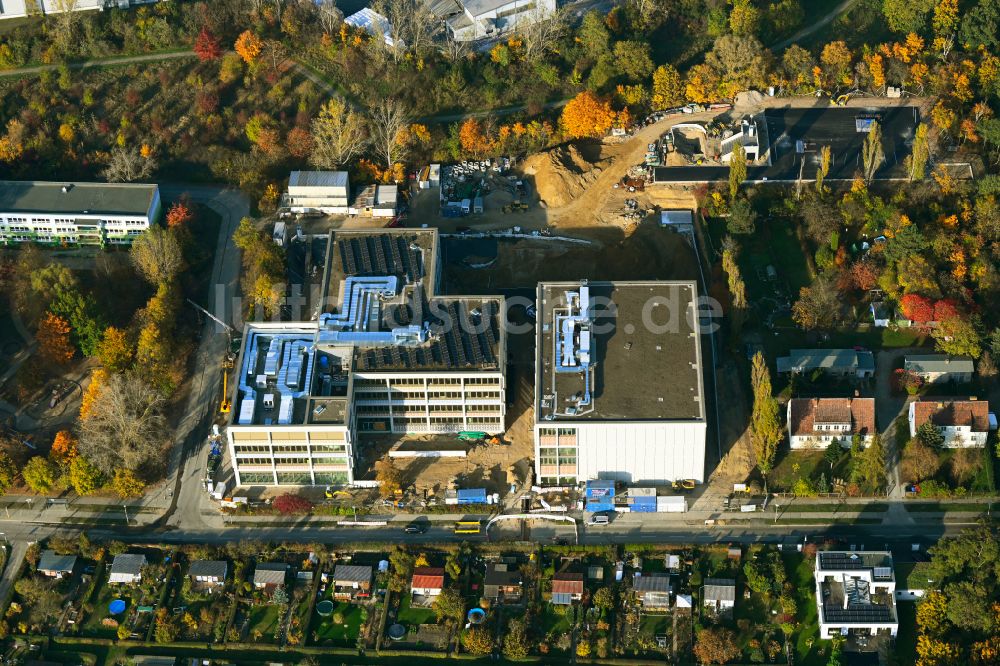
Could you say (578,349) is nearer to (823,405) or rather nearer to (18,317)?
(823,405)

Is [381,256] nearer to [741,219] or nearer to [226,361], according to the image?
[226,361]

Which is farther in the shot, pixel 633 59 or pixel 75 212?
pixel 633 59

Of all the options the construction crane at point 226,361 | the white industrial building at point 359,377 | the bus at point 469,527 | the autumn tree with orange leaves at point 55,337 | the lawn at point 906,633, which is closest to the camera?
the lawn at point 906,633

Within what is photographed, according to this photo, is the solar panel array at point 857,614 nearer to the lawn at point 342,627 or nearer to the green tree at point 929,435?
the green tree at point 929,435

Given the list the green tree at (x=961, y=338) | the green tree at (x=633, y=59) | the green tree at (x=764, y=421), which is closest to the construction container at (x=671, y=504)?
the green tree at (x=764, y=421)

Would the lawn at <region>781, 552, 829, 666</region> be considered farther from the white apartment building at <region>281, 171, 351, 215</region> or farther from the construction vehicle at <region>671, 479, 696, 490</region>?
the white apartment building at <region>281, 171, 351, 215</region>

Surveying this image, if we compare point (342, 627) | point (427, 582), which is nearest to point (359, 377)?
point (427, 582)
